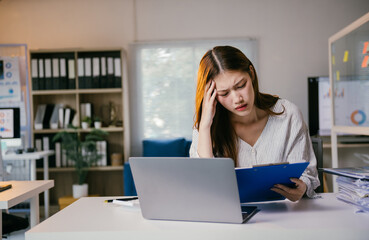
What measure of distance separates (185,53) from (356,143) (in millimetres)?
2196

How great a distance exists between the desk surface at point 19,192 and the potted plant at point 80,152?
84.4 inches

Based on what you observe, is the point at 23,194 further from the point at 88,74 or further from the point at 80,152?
the point at 88,74

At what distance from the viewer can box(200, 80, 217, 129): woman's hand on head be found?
160cm

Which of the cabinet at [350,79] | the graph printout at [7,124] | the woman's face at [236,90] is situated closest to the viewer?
the woman's face at [236,90]

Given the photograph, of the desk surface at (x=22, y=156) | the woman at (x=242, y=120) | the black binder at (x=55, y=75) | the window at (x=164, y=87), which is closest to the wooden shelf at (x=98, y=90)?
the black binder at (x=55, y=75)

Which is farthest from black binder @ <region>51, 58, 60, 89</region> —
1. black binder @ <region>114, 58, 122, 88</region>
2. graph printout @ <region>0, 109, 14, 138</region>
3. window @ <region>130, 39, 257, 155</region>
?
graph printout @ <region>0, 109, 14, 138</region>

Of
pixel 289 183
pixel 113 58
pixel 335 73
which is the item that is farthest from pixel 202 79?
pixel 113 58

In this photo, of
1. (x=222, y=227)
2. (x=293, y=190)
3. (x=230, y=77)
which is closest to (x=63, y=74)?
(x=230, y=77)

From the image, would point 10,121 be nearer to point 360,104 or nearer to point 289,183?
point 289,183

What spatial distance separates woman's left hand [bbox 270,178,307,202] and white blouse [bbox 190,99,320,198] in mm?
244

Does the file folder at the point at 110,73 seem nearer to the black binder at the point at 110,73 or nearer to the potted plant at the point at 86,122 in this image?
the black binder at the point at 110,73

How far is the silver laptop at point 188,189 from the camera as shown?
105 centimetres

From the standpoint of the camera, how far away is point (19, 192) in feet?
6.73

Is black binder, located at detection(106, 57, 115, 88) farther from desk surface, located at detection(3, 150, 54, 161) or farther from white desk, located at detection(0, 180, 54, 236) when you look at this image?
white desk, located at detection(0, 180, 54, 236)
